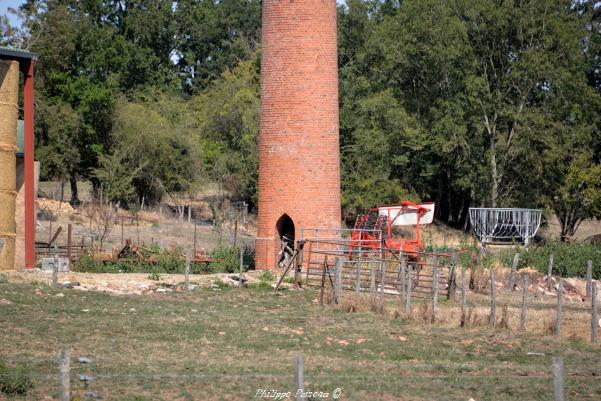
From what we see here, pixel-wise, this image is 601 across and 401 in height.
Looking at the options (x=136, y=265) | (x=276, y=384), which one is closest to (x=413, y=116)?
(x=136, y=265)

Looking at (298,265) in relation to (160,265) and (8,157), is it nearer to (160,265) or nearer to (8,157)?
(160,265)

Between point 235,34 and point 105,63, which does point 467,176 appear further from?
point 235,34

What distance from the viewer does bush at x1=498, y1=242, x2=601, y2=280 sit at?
1515 inches

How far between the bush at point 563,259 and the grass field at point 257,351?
14862mm

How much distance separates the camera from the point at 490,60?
54156 millimetres

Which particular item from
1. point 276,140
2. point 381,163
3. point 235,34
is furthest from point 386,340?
point 235,34

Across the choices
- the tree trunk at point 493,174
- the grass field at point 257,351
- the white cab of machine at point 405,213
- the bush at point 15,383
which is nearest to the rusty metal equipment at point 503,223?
the tree trunk at point 493,174

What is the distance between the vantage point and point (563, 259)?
128 feet

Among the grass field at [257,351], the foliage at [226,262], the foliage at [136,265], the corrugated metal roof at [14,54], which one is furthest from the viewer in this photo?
the foliage at [226,262]

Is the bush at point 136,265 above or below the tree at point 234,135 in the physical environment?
below

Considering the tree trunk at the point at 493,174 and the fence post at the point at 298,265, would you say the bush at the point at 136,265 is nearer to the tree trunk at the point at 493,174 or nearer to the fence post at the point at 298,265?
the fence post at the point at 298,265

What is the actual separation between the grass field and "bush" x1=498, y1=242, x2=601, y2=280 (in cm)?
1486

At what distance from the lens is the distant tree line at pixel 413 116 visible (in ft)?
175

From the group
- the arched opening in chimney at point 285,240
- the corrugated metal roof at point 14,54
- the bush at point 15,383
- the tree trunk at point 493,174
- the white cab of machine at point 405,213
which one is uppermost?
the corrugated metal roof at point 14,54
